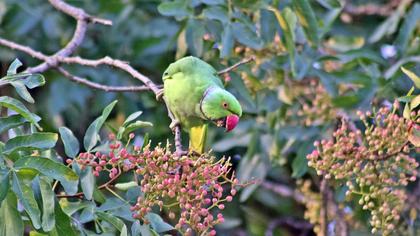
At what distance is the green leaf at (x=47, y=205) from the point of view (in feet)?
6.97

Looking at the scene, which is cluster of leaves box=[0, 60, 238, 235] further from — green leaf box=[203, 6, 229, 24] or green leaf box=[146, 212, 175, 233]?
green leaf box=[203, 6, 229, 24]

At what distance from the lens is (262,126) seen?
392 cm

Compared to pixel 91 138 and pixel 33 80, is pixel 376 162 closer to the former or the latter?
pixel 91 138

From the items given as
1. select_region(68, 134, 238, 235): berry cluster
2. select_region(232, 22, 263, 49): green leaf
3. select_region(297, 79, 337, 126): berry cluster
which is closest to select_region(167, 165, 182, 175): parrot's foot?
select_region(68, 134, 238, 235): berry cluster

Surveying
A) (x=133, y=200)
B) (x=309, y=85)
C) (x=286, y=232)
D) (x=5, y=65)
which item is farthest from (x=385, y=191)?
(x=5, y=65)

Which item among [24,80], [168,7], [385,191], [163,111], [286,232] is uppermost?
[24,80]

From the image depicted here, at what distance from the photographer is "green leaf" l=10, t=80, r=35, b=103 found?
2225 mm


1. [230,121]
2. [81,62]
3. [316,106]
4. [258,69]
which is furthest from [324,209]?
[81,62]

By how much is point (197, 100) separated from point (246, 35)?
1.86 ft

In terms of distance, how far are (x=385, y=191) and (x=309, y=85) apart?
137 cm

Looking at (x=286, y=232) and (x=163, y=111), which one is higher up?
Answer: (x=163, y=111)

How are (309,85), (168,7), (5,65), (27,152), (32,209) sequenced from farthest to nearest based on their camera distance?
(5,65) → (309,85) → (168,7) → (27,152) → (32,209)

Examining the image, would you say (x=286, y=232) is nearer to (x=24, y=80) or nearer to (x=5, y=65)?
(x=5, y=65)

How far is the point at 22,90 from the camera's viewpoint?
7.35 feet
